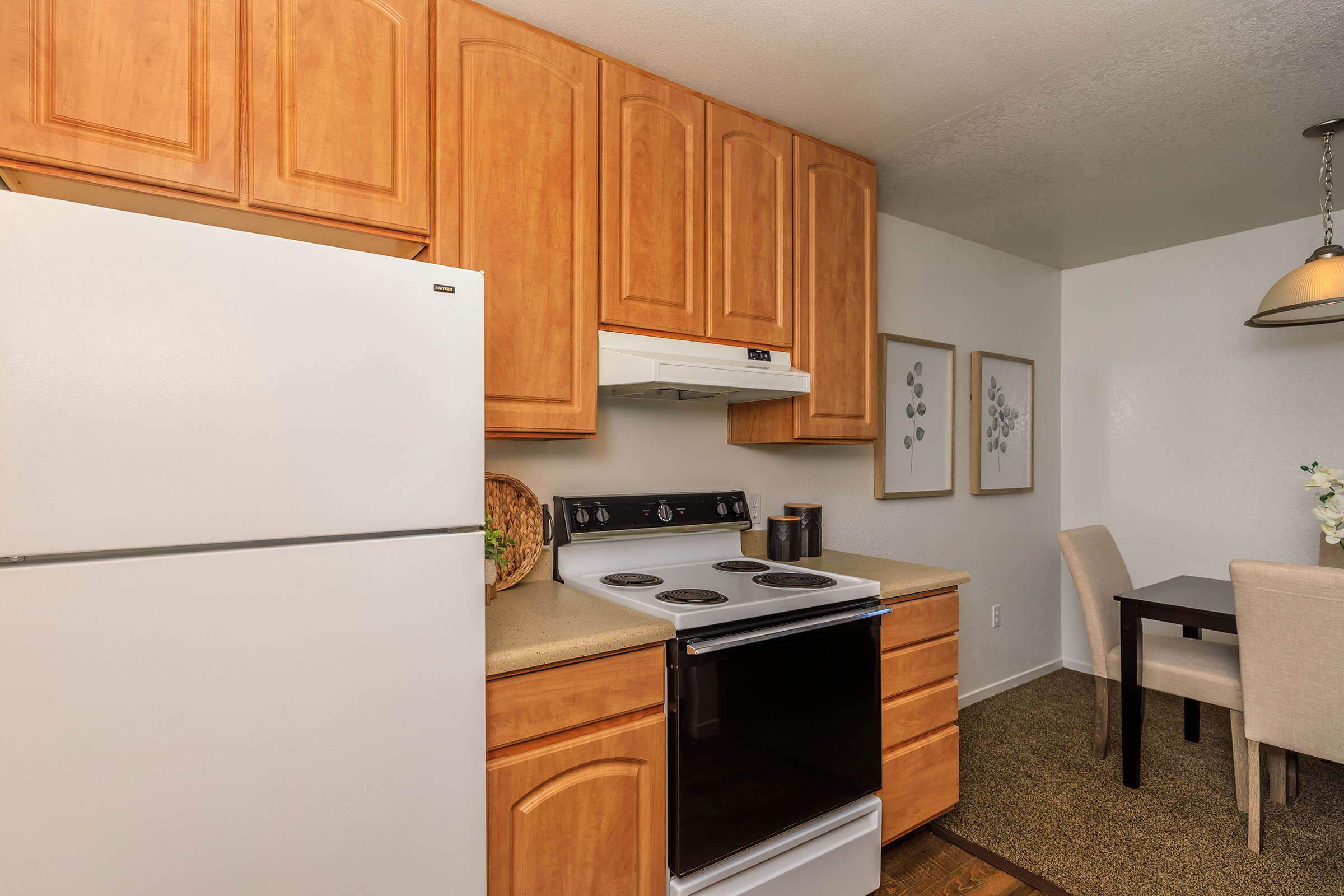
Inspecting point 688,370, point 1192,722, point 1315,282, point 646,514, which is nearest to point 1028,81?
point 1315,282

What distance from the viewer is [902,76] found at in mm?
2023

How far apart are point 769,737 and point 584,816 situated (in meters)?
0.51

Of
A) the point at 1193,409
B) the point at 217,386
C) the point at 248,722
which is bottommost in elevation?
the point at 248,722

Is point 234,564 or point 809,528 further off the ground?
point 234,564

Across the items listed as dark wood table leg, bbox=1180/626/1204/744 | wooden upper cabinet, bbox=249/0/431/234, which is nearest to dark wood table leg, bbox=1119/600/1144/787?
dark wood table leg, bbox=1180/626/1204/744

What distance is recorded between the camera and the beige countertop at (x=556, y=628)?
1.42 meters

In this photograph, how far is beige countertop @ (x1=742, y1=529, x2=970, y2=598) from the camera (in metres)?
2.17

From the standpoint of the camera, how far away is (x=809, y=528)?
8.46 ft

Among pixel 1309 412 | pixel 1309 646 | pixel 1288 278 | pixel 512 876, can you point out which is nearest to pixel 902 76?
pixel 1288 278

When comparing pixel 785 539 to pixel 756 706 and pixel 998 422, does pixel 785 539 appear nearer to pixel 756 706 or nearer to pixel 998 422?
pixel 756 706

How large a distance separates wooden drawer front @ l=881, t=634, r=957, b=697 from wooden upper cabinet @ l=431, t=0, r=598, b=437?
1.21 m

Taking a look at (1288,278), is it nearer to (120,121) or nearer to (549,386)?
(549,386)

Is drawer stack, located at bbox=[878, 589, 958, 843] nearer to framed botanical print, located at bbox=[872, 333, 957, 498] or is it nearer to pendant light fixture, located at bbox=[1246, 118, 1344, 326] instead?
framed botanical print, located at bbox=[872, 333, 957, 498]

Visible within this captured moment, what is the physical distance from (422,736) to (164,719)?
398 mm
